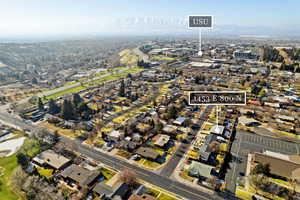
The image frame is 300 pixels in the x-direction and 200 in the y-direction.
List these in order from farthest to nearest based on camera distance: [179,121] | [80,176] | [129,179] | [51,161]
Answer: [179,121] < [51,161] < [80,176] < [129,179]

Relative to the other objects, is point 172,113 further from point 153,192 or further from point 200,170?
point 153,192

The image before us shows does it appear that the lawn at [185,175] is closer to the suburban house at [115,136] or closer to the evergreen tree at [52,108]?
the suburban house at [115,136]

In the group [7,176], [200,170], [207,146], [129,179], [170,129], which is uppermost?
[170,129]

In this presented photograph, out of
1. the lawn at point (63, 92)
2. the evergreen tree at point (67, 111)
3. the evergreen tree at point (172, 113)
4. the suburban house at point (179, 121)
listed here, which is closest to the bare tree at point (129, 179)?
the suburban house at point (179, 121)

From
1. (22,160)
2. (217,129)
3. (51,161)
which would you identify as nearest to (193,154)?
(217,129)

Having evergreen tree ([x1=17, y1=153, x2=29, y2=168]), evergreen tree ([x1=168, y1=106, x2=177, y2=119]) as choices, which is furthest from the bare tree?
evergreen tree ([x1=168, y1=106, x2=177, y2=119])

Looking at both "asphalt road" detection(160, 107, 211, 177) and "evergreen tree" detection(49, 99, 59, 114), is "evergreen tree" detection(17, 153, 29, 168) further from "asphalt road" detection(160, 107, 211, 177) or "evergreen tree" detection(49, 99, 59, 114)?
"evergreen tree" detection(49, 99, 59, 114)
